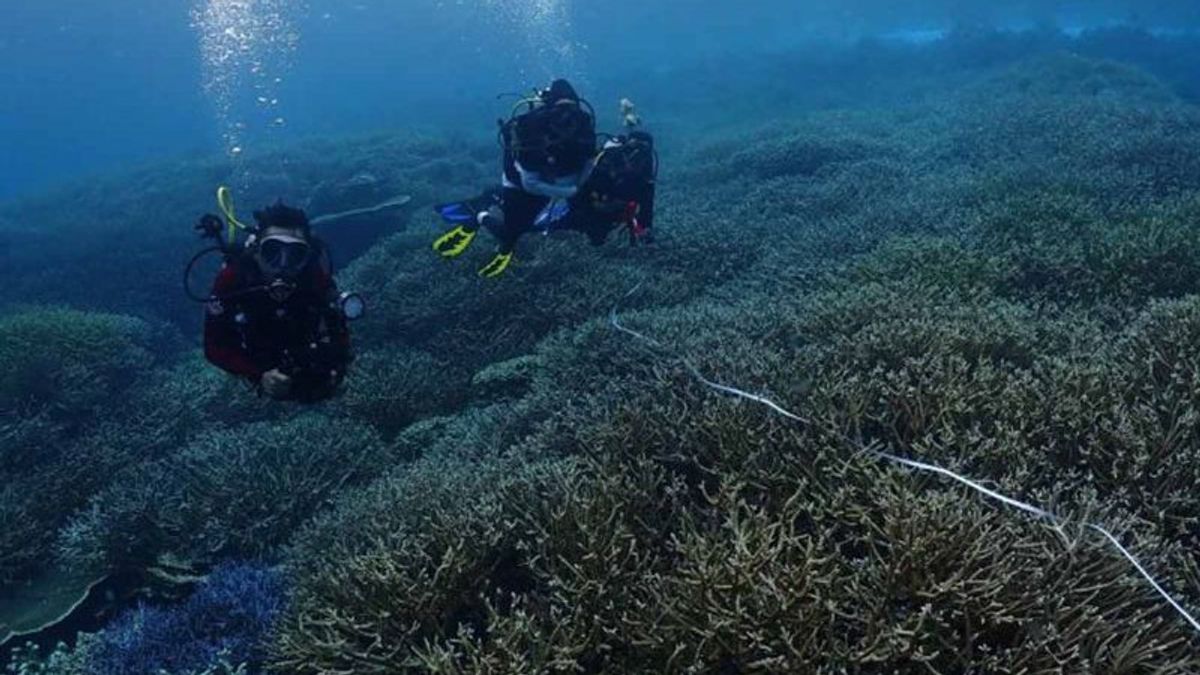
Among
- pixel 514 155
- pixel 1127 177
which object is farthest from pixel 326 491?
pixel 1127 177

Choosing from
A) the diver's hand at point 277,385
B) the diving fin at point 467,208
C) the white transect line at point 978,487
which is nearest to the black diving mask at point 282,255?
the diver's hand at point 277,385

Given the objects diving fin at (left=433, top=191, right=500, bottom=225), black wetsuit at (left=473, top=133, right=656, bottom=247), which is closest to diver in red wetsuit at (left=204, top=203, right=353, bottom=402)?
A: black wetsuit at (left=473, top=133, right=656, bottom=247)

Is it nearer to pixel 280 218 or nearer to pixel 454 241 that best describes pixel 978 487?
pixel 280 218

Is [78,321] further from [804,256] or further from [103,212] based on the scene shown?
[103,212]

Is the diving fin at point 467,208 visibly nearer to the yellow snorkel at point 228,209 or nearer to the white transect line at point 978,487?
the white transect line at point 978,487

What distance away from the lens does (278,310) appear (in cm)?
458

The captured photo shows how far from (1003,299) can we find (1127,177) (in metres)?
5.92

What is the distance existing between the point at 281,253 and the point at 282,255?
1cm

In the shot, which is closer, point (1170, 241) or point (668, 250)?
point (1170, 241)

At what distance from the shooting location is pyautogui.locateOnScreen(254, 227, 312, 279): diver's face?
14.5ft

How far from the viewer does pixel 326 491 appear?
7293 millimetres

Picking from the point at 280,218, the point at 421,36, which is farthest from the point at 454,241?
the point at 421,36

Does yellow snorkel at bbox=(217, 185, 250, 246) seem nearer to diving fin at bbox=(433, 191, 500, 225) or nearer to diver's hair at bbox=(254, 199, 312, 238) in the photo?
diver's hair at bbox=(254, 199, 312, 238)

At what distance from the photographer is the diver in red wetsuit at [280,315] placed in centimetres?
446
